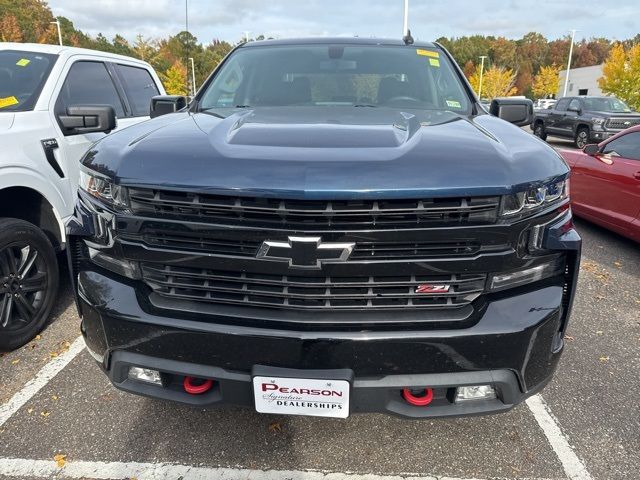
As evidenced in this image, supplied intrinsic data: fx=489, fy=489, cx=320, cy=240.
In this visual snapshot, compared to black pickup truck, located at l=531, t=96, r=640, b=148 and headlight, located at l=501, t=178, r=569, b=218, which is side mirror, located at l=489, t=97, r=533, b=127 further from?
black pickup truck, located at l=531, t=96, r=640, b=148

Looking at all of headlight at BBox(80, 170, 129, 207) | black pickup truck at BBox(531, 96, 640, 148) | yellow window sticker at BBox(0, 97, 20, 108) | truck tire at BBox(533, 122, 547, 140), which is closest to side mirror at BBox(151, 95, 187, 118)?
yellow window sticker at BBox(0, 97, 20, 108)

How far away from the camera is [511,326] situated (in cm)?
178

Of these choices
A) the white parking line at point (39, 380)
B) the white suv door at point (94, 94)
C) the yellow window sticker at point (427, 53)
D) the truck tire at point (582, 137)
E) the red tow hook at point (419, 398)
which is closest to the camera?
the red tow hook at point (419, 398)

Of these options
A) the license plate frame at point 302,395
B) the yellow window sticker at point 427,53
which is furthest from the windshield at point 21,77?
the license plate frame at point 302,395

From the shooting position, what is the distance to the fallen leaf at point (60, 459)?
7.59ft

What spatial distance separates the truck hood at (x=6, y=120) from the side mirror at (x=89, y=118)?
34 cm

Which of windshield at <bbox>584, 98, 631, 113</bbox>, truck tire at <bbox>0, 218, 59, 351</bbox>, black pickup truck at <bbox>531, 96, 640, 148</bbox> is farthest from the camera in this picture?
windshield at <bbox>584, 98, 631, 113</bbox>

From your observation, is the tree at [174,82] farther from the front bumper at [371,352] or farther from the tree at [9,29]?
the front bumper at [371,352]

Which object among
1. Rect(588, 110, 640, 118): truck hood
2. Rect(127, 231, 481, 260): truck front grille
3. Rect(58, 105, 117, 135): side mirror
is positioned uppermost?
Rect(58, 105, 117, 135): side mirror

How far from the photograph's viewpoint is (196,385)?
2008 mm

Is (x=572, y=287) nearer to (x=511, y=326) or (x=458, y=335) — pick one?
(x=511, y=326)

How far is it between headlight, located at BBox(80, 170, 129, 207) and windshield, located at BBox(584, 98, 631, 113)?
1741 cm

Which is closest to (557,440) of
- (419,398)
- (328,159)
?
(419,398)

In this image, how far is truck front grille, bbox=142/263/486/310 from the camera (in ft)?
5.83
